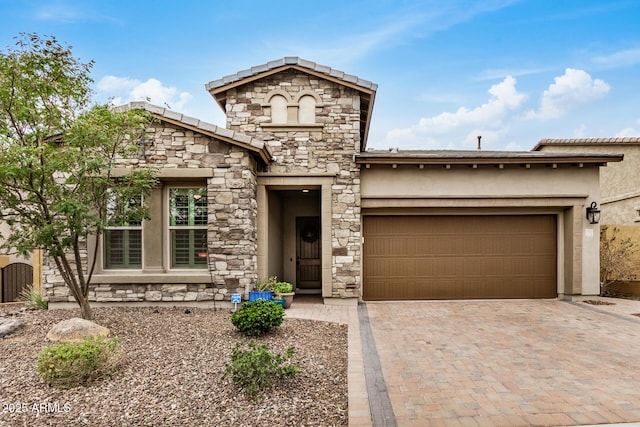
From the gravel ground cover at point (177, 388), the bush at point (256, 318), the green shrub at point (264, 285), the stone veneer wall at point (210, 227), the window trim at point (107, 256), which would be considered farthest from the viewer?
the green shrub at point (264, 285)

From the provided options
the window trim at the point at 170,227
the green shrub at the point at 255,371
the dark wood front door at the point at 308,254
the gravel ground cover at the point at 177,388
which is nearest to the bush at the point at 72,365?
the gravel ground cover at the point at 177,388

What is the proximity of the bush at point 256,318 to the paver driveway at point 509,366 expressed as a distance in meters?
1.64

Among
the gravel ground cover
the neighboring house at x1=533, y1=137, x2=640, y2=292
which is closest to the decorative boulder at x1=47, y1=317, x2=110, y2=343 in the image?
the gravel ground cover

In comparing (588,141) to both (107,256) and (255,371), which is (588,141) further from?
(107,256)

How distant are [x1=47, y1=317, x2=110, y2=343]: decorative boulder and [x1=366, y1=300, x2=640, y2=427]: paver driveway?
3995 millimetres

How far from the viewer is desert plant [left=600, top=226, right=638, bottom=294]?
9383mm

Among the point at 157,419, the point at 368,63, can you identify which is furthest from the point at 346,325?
the point at 368,63

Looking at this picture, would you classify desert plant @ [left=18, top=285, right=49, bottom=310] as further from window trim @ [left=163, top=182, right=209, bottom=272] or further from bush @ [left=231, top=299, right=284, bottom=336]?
bush @ [left=231, top=299, right=284, bottom=336]

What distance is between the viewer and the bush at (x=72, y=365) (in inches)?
147

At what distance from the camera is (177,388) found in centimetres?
370

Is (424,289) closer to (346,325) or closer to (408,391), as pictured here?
(346,325)

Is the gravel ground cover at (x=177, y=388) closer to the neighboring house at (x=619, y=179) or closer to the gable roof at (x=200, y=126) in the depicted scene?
the gable roof at (x=200, y=126)

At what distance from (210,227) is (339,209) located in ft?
9.89

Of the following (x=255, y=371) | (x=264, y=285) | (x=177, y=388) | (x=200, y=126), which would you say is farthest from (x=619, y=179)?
(x=177, y=388)
